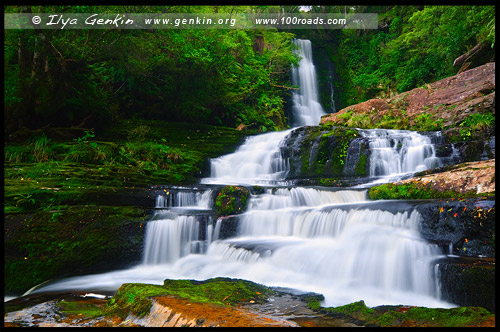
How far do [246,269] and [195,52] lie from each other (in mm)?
11497

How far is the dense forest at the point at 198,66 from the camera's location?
36.8 ft

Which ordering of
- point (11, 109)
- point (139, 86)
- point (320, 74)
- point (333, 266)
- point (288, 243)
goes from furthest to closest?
point (320, 74) → point (139, 86) → point (11, 109) → point (288, 243) → point (333, 266)

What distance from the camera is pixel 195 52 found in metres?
14.7

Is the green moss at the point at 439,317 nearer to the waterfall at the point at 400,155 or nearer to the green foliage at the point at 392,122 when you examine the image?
the waterfall at the point at 400,155

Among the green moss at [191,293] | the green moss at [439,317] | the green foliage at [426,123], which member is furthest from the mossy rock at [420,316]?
the green foliage at [426,123]

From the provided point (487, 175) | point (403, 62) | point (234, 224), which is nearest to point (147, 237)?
point (234, 224)

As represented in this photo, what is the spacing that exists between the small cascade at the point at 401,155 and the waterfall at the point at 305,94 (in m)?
11.0

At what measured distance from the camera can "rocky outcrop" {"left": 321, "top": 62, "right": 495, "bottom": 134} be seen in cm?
1294

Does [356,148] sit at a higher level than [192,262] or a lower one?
higher

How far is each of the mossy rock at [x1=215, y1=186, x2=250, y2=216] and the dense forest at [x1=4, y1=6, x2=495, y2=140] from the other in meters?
7.16

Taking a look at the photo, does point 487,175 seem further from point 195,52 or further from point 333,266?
point 195,52

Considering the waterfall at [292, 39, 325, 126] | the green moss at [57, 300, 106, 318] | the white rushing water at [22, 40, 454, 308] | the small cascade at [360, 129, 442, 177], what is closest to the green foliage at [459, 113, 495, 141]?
the small cascade at [360, 129, 442, 177]

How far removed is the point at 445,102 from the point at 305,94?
1160cm

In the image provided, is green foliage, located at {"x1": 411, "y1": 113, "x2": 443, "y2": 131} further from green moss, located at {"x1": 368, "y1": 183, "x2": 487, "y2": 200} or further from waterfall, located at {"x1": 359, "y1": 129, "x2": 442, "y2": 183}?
green moss, located at {"x1": 368, "y1": 183, "x2": 487, "y2": 200}
